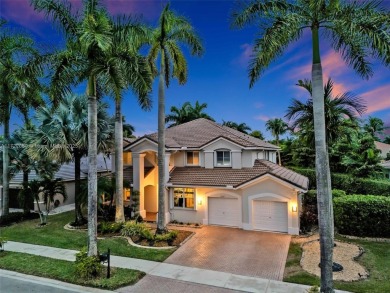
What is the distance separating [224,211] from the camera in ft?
60.6

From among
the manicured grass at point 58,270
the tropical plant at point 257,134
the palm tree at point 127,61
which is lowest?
the manicured grass at point 58,270

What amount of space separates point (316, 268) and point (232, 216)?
763 centimetres

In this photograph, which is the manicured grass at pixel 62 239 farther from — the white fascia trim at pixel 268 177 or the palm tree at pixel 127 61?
the palm tree at pixel 127 61

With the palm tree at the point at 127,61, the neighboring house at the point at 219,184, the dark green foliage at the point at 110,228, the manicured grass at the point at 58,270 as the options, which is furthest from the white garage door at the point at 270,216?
the palm tree at the point at 127,61

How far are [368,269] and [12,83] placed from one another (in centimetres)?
2351

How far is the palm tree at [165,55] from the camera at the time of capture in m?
14.8

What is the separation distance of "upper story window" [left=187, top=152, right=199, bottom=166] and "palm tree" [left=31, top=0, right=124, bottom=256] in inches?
419

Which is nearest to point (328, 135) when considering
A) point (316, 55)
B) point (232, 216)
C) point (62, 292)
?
point (316, 55)

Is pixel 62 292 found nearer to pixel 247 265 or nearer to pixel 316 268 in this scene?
pixel 247 265

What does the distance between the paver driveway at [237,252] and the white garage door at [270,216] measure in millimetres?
637

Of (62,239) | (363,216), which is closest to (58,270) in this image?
(62,239)

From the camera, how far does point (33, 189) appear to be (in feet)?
60.3

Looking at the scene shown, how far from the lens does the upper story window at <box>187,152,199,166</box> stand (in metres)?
21.1

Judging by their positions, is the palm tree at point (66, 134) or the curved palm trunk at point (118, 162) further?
the curved palm trunk at point (118, 162)
